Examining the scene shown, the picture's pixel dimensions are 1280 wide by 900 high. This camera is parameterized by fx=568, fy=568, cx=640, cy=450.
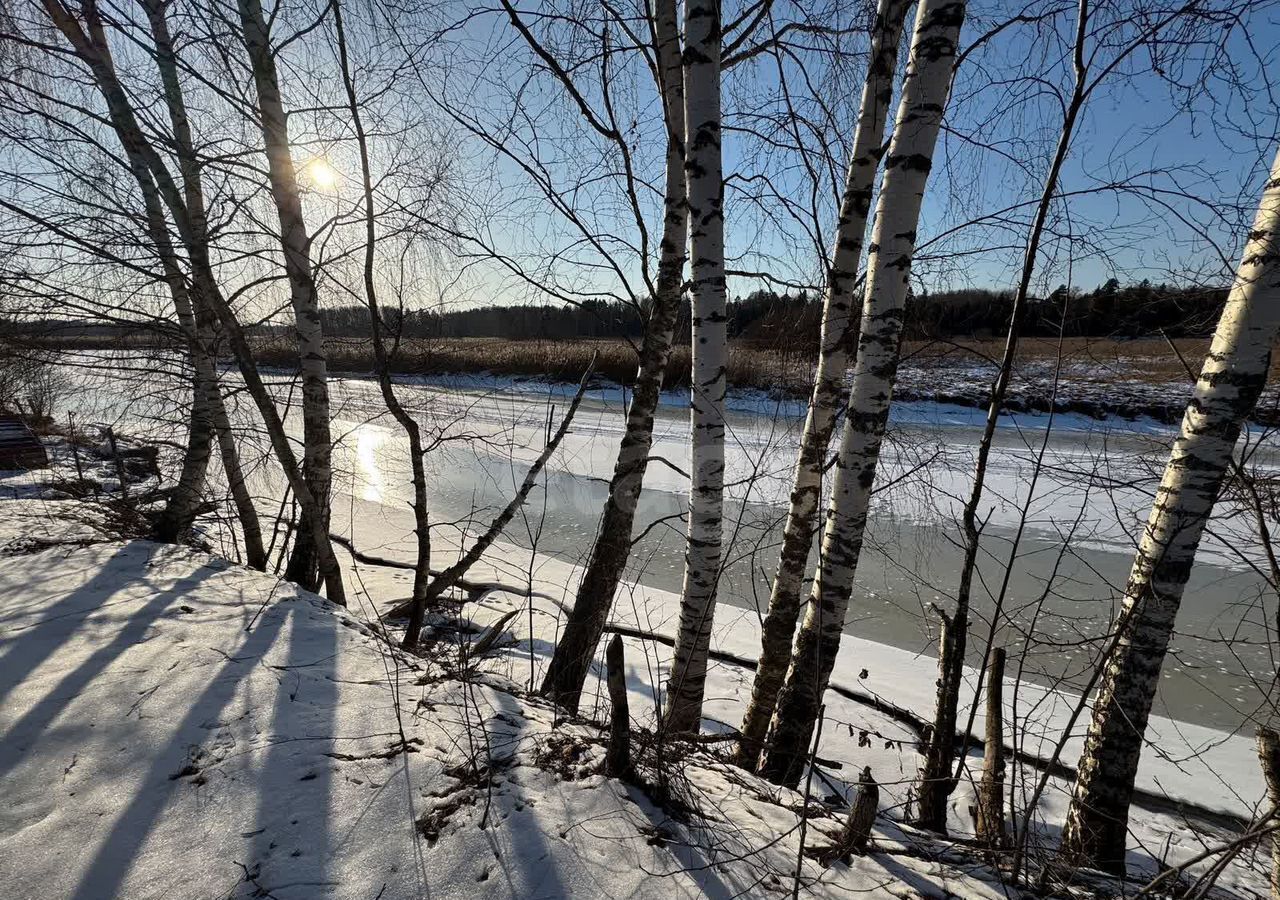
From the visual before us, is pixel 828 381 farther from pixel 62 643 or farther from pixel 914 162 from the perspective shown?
pixel 62 643

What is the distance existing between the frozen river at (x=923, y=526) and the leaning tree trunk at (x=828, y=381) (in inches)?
10.7

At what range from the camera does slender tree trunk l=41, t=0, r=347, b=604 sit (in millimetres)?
3717

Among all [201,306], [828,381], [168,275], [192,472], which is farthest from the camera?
[192,472]

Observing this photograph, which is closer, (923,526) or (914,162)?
(914,162)

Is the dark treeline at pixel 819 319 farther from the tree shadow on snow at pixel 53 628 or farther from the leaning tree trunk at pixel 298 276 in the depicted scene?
the tree shadow on snow at pixel 53 628

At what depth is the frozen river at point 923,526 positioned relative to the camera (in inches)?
148

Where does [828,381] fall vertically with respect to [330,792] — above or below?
above

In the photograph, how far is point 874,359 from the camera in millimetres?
2539

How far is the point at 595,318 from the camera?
375cm

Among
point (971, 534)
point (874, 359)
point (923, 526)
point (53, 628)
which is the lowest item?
point (923, 526)

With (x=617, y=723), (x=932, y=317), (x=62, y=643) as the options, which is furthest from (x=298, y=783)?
(x=932, y=317)

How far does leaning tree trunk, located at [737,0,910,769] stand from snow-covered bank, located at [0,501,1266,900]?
97 cm

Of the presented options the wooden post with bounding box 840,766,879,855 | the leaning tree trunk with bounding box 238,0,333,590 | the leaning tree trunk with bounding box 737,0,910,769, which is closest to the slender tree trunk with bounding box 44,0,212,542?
the leaning tree trunk with bounding box 238,0,333,590

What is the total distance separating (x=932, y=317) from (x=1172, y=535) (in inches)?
88.5
